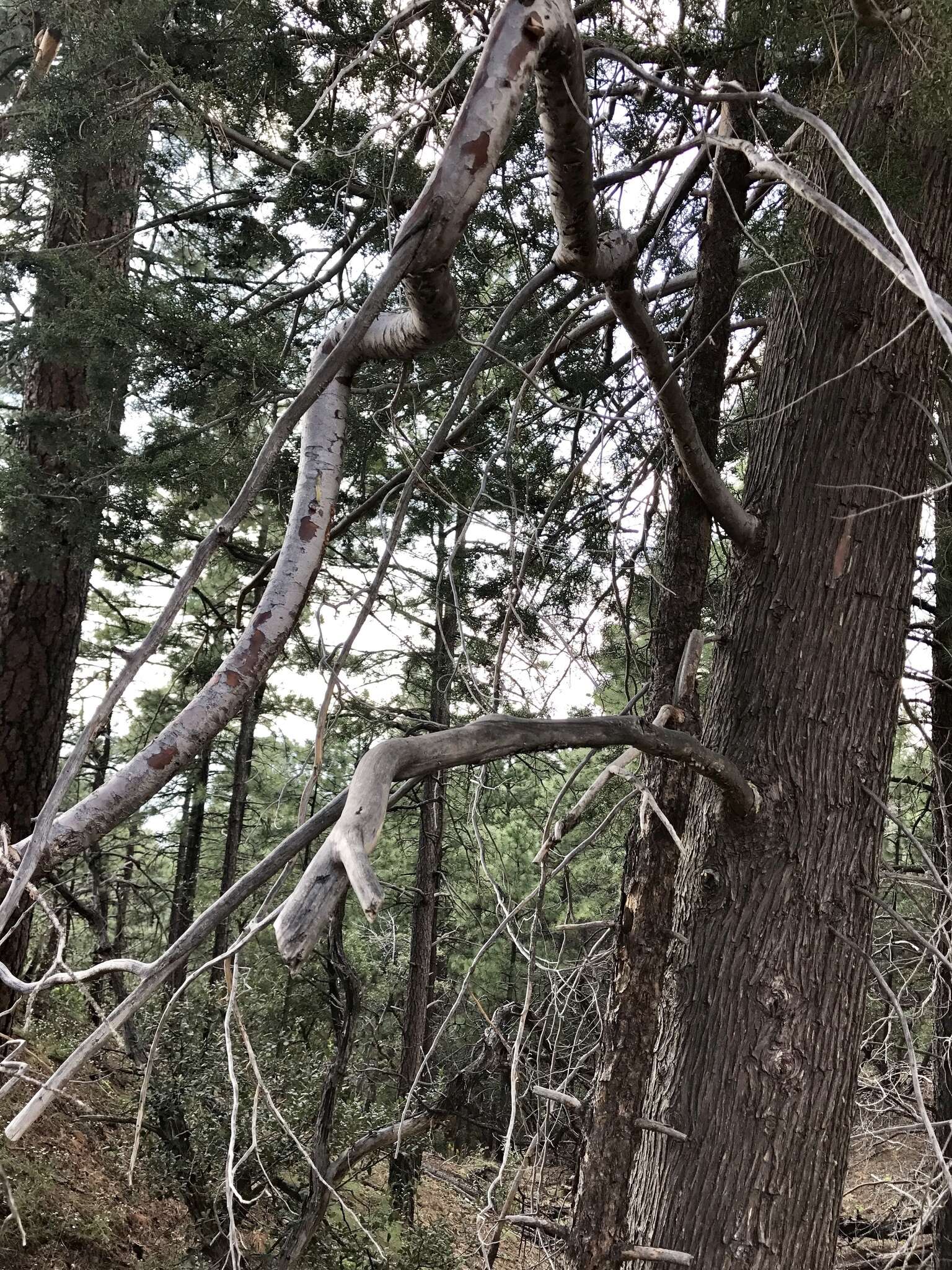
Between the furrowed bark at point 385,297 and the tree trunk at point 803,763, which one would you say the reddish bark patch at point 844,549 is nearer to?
the tree trunk at point 803,763

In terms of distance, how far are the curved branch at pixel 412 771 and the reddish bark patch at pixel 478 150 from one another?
0.75 meters

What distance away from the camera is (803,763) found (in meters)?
2.56

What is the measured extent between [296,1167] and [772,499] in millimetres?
5990

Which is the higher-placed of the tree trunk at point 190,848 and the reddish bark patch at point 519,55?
the reddish bark patch at point 519,55

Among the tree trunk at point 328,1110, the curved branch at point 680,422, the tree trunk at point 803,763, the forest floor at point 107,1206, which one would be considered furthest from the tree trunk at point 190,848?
the curved branch at point 680,422

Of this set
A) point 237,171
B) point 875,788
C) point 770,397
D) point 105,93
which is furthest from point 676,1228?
point 237,171

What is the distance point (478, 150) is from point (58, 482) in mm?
4806

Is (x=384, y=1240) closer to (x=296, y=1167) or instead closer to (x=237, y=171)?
(x=296, y=1167)

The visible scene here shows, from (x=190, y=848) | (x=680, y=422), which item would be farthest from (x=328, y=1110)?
(x=190, y=848)

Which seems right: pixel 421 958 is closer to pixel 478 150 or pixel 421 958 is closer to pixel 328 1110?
pixel 328 1110

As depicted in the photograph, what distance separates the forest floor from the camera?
233 inches

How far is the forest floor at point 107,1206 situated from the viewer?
5926mm

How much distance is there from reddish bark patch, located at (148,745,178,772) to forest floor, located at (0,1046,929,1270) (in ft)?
15.6

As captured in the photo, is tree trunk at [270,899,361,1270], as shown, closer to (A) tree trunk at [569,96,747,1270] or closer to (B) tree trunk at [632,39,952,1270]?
(A) tree trunk at [569,96,747,1270]
